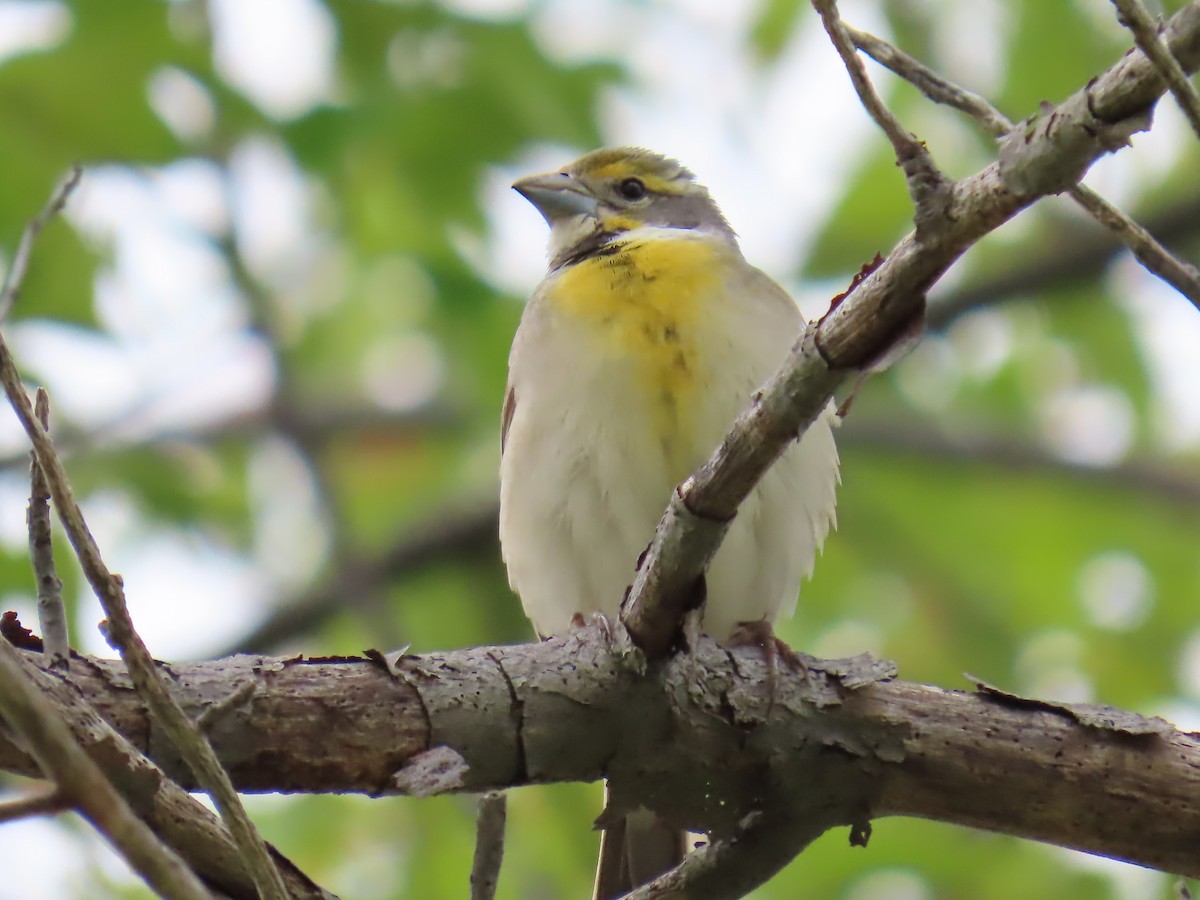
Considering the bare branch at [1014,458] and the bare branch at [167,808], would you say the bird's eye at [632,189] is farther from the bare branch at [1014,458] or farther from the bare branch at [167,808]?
the bare branch at [167,808]

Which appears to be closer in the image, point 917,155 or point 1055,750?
point 917,155

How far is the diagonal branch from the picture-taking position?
8.20ft

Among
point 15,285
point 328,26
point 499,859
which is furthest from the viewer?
point 328,26

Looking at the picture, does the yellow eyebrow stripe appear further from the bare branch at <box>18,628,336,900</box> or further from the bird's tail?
the bare branch at <box>18,628,336,900</box>

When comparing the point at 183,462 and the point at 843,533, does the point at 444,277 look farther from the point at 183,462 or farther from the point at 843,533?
the point at 843,533

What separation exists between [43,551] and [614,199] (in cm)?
395

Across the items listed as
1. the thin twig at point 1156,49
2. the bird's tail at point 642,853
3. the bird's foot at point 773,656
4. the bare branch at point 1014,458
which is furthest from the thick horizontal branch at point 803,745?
the bare branch at point 1014,458

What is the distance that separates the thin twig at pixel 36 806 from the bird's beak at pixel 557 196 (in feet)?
15.1

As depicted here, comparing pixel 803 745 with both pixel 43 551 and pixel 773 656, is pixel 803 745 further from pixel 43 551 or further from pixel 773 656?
pixel 43 551

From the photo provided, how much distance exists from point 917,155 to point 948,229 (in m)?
0.15

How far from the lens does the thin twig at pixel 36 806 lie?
2059mm

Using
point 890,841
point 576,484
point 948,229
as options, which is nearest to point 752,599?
point 576,484

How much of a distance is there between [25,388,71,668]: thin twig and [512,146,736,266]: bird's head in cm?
325

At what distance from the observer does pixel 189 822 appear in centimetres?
297
